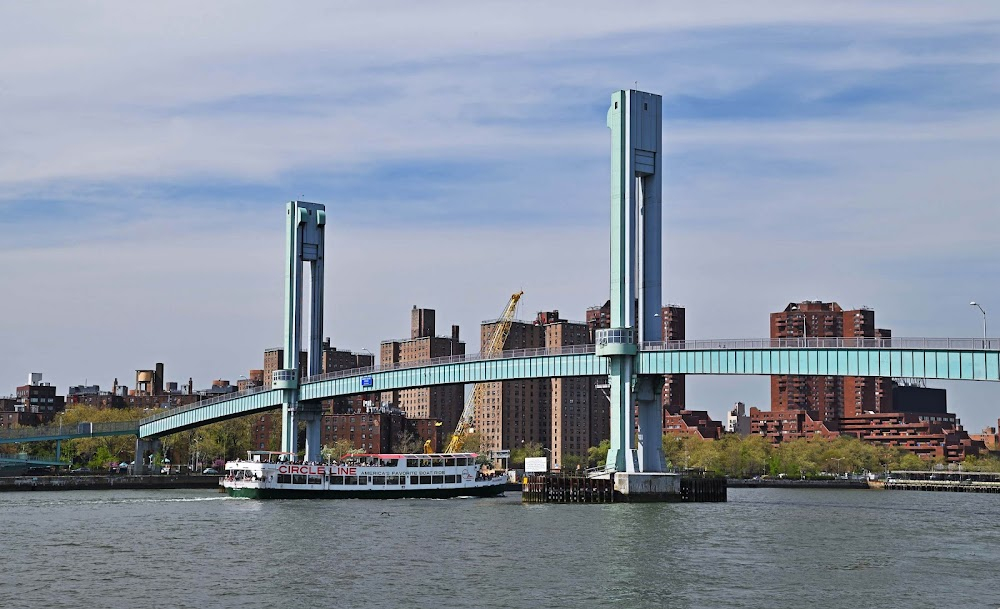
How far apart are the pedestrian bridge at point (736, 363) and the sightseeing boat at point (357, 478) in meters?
8.85

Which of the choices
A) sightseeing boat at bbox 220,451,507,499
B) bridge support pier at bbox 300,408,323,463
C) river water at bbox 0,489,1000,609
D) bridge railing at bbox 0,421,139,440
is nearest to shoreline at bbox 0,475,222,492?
bridge support pier at bbox 300,408,323,463

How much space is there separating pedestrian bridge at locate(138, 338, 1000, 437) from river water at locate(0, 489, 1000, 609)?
1061 cm

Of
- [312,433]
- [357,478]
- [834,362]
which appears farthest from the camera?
[312,433]

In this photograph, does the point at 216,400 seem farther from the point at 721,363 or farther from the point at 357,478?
the point at 721,363

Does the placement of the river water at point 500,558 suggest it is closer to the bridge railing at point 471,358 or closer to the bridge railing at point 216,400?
the bridge railing at point 471,358

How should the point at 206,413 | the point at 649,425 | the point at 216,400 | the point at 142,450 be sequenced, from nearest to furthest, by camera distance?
the point at 649,425 < the point at 206,413 < the point at 216,400 < the point at 142,450

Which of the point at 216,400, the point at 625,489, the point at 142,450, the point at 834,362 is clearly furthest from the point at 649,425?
the point at 142,450

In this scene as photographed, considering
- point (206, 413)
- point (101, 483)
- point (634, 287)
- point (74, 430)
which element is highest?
point (634, 287)

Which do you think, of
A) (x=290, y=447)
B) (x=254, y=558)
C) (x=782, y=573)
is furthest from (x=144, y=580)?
(x=290, y=447)

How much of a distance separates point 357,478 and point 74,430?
71.4m

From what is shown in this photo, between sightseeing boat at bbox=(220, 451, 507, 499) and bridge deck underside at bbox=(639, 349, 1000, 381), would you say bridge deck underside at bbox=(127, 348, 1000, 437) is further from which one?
sightseeing boat at bbox=(220, 451, 507, 499)

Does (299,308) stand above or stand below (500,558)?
above

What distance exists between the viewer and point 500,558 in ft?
204

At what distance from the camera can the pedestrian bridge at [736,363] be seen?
3457 inches
